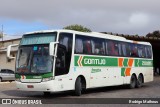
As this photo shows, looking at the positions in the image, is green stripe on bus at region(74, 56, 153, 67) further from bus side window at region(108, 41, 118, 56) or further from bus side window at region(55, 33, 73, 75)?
bus side window at region(55, 33, 73, 75)

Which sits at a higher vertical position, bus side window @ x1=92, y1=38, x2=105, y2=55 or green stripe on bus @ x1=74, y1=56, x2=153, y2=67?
bus side window @ x1=92, y1=38, x2=105, y2=55

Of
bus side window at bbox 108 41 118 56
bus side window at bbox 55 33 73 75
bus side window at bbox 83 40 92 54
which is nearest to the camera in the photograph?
bus side window at bbox 55 33 73 75

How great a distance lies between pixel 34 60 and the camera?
16438mm

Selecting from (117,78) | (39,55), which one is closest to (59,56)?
(39,55)

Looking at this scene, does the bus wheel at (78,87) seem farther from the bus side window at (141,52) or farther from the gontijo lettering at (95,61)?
the bus side window at (141,52)

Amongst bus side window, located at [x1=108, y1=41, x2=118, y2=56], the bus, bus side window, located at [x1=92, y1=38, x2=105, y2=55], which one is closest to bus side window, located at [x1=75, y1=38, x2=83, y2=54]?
the bus

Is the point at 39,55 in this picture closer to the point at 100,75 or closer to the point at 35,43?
the point at 35,43

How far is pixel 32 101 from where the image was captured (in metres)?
15.1

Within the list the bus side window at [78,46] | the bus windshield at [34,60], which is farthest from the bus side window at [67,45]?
the bus windshield at [34,60]

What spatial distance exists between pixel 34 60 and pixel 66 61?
1.55m

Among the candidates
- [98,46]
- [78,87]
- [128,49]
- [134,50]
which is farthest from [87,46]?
[134,50]

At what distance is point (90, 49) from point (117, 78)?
389 cm

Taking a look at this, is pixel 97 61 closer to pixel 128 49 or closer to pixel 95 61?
pixel 95 61

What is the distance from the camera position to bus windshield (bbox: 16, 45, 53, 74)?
53.2 ft
